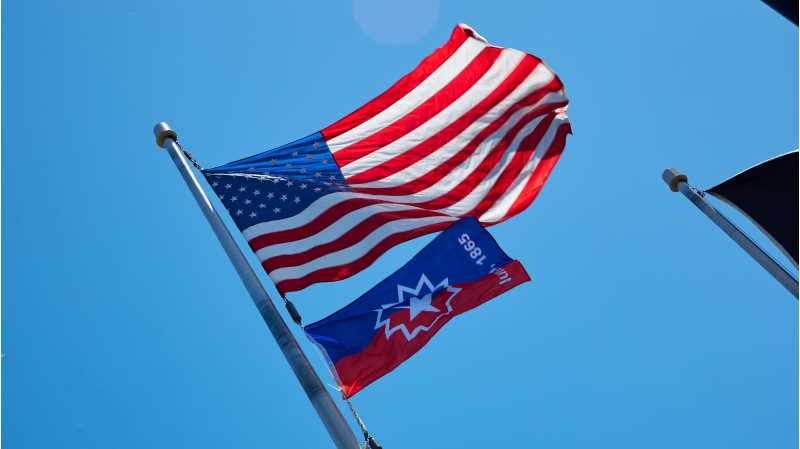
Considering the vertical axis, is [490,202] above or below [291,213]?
below

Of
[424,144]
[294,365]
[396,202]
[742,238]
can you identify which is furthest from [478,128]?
[294,365]

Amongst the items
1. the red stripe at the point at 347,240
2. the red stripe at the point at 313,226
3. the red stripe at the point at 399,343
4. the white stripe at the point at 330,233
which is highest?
the red stripe at the point at 313,226

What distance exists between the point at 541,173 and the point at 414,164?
188cm

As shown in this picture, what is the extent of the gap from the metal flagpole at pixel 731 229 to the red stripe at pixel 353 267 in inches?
155

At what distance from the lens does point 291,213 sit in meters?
8.51

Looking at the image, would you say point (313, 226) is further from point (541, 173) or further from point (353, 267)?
point (541, 173)

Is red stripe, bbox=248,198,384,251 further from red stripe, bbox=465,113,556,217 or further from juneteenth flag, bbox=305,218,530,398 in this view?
red stripe, bbox=465,113,556,217

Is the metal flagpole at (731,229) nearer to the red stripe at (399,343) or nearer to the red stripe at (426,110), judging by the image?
the red stripe at (399,343)

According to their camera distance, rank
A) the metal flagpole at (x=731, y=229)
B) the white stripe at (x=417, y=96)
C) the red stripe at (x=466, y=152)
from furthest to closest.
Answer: the white stripe at (x=417, y=96) → the red stripe at (x=466, y=152) → the metal flagpole at (x=731, y=229)

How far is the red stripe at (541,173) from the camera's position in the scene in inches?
377

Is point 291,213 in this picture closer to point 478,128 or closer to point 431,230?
point 431,230

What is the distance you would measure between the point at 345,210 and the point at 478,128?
8.55 feet

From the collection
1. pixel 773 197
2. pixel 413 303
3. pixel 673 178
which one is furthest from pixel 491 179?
pixel 773 197

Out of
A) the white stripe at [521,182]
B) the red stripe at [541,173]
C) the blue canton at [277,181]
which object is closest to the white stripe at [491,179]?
the white stripe at [521,182]
